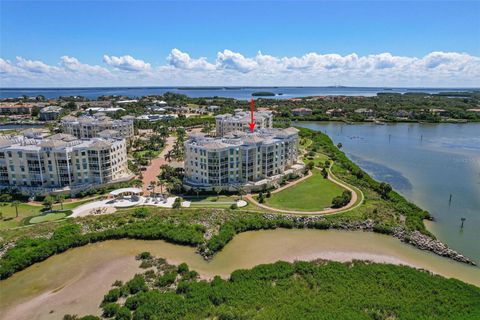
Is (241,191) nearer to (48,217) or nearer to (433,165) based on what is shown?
(48,217)

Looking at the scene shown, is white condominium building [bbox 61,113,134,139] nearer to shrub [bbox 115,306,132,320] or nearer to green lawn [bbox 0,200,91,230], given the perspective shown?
green lawn [bbox 0,200,91,230]

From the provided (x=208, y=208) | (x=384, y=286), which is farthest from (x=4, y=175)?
(x=384, y=286)

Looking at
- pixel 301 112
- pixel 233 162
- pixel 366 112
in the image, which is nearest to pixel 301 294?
pixel 233 162

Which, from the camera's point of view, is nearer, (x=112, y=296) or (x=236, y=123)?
(x=112, y=296)

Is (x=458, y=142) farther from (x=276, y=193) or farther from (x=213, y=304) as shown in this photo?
(x=213, y=304)

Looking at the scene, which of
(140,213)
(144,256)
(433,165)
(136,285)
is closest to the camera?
(136,285)

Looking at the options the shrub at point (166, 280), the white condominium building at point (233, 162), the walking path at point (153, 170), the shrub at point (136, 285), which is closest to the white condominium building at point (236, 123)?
the walking path at point (153, 170)
